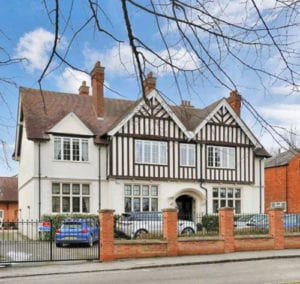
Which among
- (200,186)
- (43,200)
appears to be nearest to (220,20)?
(43,200)

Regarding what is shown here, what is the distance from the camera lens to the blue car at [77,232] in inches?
805

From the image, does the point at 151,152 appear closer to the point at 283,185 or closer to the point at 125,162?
the point at 125,162

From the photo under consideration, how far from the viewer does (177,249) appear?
786 inches

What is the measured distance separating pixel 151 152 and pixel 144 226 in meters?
9.45

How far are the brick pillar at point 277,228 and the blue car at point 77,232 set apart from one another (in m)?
7.41

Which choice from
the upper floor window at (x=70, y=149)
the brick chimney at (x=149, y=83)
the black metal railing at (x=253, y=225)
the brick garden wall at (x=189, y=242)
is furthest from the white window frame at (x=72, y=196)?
the brick chimney at (x=149, y=83)

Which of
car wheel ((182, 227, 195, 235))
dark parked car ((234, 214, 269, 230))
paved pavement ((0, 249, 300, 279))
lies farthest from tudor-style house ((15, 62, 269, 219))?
paved pavement ((0, 249, 300, 279))

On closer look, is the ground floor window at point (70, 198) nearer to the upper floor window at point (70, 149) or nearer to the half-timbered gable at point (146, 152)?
the upper floor window at point (70, 149)

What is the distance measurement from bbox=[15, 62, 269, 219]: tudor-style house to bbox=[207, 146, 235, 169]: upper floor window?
6 cm

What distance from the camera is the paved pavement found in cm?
1641

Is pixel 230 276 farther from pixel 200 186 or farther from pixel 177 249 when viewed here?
pixel 200 186

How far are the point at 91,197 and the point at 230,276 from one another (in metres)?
16.5

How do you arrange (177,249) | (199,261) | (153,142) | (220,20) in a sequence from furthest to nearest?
(153,142), (177,249), (199,261), (220,20)

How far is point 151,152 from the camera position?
30219 millimetres
